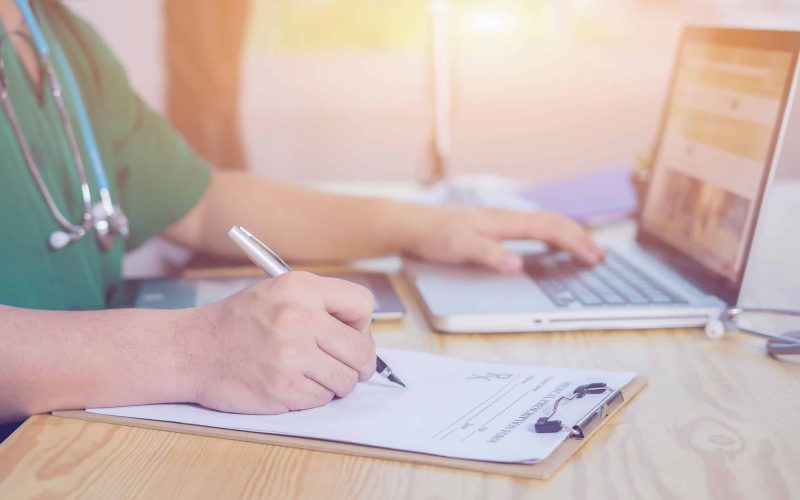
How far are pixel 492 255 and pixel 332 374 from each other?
413 mm

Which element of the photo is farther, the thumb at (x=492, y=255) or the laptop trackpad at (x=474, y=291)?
the thumb at (x=492, y=255)

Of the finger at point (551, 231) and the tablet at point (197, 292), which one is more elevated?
the finger at point (551, 231)

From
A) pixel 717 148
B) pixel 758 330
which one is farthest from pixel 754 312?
pixel 717 148

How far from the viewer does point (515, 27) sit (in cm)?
254

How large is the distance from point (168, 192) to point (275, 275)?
512mm

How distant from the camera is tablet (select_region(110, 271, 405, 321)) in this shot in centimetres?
97

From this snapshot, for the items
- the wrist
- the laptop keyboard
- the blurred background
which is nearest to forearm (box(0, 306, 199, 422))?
the wrist

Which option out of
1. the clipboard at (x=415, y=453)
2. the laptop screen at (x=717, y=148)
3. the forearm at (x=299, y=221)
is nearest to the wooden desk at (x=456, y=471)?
the clipboard at (x=415, y=453)

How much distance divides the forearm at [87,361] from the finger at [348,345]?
112mm

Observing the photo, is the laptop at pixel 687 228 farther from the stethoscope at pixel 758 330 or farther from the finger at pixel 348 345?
the finger at pixel 348 345

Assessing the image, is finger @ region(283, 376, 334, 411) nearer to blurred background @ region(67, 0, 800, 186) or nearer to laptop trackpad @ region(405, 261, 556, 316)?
laptop trackpad @ region(405, 261, 556, 316)

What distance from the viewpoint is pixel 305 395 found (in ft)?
2.27

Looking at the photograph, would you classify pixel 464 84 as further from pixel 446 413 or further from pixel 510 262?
pixel 446 413

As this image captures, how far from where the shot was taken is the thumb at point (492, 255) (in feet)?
3.48
